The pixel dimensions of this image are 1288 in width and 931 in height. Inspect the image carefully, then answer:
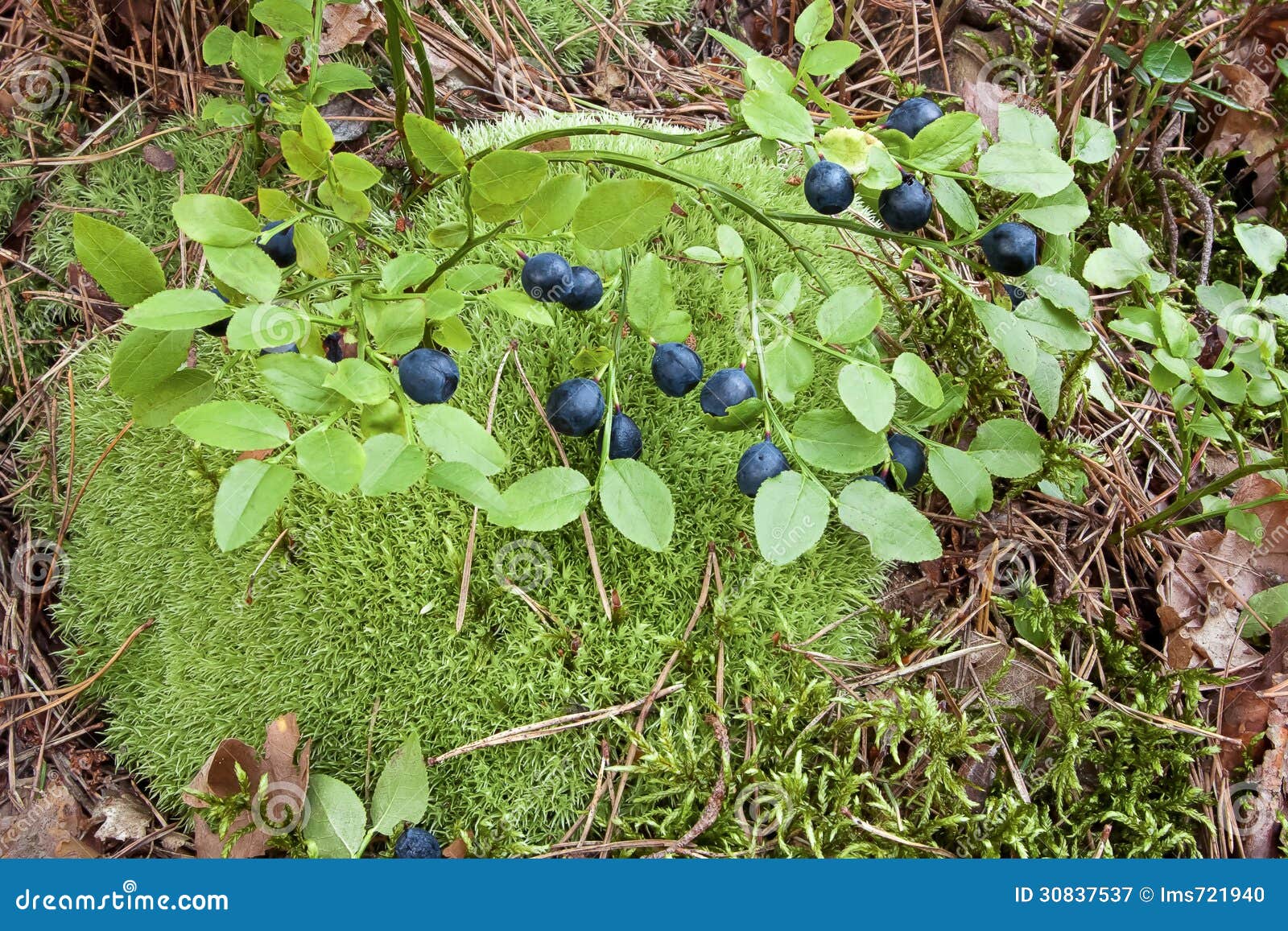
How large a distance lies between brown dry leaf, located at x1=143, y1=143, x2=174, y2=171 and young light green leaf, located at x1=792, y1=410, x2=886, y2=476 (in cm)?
195

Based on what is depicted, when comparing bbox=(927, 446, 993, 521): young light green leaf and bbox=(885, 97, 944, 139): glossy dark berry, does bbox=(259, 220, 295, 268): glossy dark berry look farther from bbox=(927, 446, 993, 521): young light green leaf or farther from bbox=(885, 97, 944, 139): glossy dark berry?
bbox=(927, 446, 993, 521): young light green leaf

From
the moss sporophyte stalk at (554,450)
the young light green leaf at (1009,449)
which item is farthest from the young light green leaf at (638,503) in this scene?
the young light green leaf at (1009,449)

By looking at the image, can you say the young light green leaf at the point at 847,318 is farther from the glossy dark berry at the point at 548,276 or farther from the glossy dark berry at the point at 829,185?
the glossy dark berry at the point at 548,276

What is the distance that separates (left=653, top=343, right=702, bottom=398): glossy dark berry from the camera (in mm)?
1762

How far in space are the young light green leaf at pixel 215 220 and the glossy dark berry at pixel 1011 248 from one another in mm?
1341

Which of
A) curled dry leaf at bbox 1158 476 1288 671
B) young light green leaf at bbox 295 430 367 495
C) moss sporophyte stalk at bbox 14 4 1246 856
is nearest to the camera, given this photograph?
young light green leaf at bbox 295 430 367 495

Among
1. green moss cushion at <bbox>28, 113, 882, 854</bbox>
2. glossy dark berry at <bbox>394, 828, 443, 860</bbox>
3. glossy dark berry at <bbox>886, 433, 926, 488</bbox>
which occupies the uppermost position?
glossy dark berry at <bbox>886, 433, 926, 488</bbox>

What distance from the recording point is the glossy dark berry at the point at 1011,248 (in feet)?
5.60

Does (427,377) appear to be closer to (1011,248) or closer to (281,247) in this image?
(281,247)

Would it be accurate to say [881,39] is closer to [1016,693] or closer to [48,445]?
[1016,693]

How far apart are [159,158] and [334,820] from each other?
73.6 inches

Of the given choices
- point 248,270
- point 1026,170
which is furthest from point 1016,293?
point 248,270

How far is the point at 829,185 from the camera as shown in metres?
1.59

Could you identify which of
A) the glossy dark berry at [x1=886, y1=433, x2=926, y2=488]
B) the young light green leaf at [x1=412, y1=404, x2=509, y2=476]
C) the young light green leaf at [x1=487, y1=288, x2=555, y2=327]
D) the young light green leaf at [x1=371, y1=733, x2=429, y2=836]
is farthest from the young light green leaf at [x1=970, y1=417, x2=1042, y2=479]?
the young light green leaf at [x1=371, y1=733, x2=429, y2=836]
